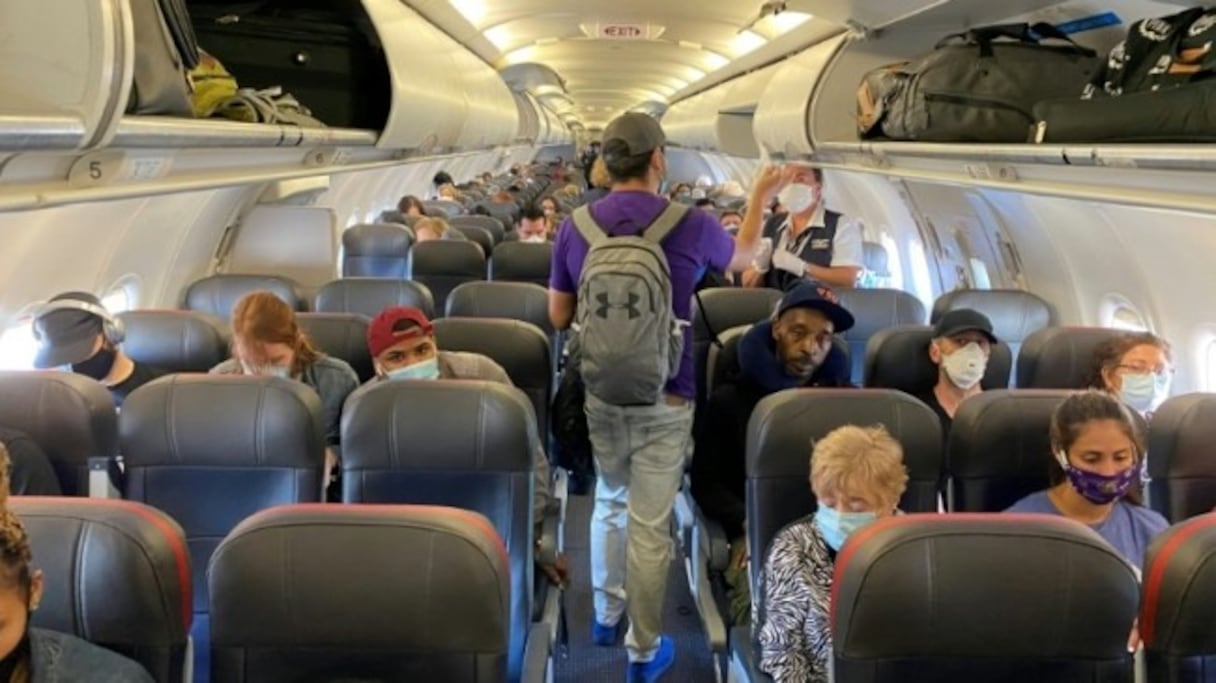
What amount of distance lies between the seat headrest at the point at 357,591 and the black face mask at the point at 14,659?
1.18ft

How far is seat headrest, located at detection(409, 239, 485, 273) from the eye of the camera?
7.93 metres

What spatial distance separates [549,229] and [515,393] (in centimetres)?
776

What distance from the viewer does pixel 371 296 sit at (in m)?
5.99

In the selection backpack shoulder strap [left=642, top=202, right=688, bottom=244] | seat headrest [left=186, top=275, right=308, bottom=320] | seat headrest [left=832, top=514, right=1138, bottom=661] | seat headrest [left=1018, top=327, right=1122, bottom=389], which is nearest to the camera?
seat headrest [left=832, top=514, right=1138, bottom=661]

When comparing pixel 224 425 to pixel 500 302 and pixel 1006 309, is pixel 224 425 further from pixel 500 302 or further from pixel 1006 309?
pixel 1006 309

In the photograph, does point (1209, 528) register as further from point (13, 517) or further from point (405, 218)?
point (405, 218)

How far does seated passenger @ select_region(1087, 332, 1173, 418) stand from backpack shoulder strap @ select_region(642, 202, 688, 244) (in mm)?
1613

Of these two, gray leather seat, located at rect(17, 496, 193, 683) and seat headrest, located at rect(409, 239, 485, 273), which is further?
seat headrest, located at rect(409, 239, 485, 273)

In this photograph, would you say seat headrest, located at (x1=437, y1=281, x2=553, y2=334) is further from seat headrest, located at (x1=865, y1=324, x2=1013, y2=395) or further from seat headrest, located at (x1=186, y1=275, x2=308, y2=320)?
seat headrest, located at (x1=865, y1=324, x2=1013, y2=395)

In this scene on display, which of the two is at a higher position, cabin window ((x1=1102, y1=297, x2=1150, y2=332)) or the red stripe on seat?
cabin window ((x1=1102, y1=297, x2=1150, y2=332))

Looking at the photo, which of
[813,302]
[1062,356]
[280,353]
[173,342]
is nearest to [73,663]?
[280,353]

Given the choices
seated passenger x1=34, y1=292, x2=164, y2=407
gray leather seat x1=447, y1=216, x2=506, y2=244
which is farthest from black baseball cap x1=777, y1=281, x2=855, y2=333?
gray leather seat x1=447, y1=216, x2=506, y2=244

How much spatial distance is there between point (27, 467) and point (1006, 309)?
4.73 meters

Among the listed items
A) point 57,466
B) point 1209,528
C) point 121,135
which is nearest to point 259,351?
point 57,466
